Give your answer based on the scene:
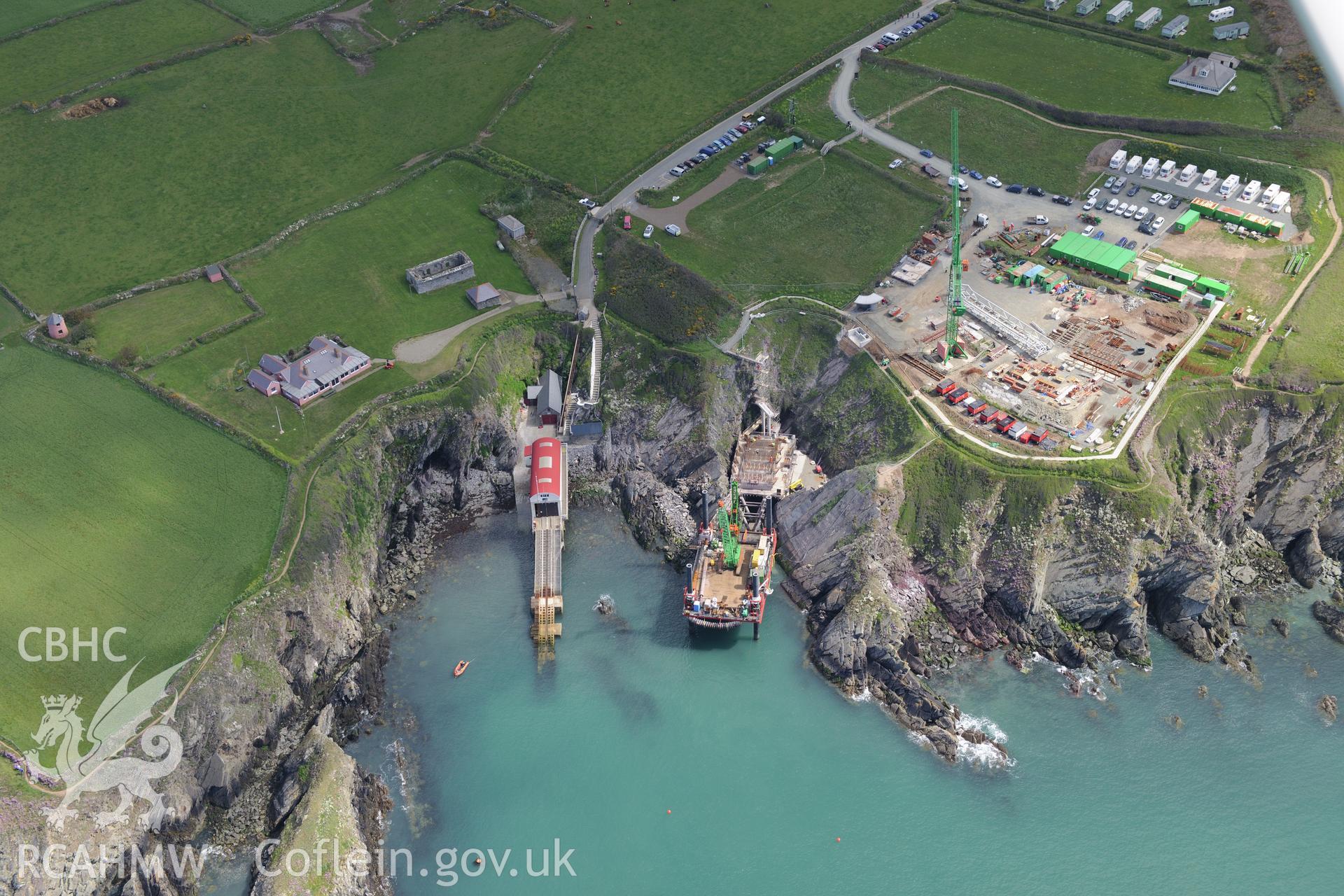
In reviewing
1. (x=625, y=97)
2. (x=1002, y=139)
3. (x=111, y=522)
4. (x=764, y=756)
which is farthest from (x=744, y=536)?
(x=625, y=97)

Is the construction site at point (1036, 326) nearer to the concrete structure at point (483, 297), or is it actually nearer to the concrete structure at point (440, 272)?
the concrete structure at point (483, 297)

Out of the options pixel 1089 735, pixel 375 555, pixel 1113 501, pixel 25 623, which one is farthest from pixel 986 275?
pixel 25 623

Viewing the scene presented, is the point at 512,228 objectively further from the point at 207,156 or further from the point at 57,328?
the point at 57,328

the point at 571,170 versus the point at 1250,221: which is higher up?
the point at 1250,221

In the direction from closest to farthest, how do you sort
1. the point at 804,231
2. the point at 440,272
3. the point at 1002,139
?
1. the point at 440,272
2. the point at 804,231
3. the point at 1002,139

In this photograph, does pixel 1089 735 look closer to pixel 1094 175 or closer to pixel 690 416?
pixel 690 416

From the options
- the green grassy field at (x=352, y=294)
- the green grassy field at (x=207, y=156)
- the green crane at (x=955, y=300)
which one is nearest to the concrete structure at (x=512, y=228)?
the green grassy field at (x=352, y=294)

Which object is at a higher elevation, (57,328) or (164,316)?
(164,316)

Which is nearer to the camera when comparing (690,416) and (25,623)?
(25,623)
